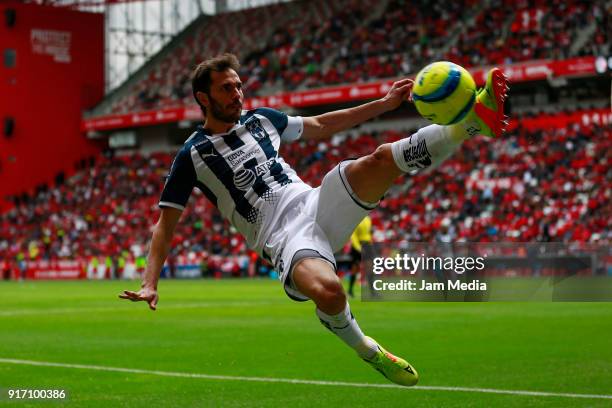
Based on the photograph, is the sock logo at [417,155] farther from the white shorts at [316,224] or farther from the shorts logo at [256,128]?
the shorts logo at [256,128]

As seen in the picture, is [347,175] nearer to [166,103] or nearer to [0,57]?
[166,103]

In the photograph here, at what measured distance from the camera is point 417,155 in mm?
6234

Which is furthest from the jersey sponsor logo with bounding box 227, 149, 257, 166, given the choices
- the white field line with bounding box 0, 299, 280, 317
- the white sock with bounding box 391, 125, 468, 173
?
the white field line with bounding box 0, 299, 280, 317

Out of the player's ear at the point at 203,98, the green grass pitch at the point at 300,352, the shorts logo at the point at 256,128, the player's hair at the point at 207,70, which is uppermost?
the player's hair at the point at 207,70

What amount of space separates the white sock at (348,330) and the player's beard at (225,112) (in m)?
1.54

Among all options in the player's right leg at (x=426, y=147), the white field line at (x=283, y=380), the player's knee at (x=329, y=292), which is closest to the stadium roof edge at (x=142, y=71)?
the white field line at (x=283, y=380)

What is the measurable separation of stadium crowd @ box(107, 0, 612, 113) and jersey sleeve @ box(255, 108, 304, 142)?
2989cm

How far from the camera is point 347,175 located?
6598 mm

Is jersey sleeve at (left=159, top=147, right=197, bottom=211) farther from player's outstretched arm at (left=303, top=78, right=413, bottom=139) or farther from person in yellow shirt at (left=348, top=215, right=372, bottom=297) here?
person in yellow shirt at (left=348, top=215, right=372, bottom=297)

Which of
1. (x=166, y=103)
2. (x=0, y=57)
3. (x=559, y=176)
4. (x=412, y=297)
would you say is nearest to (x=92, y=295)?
(x=412, y=297)

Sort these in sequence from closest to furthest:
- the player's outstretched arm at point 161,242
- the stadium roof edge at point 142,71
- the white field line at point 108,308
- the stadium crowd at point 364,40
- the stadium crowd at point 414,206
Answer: the player's outstretched arm at point 161,242 < the white field line at point 108,308 < the stadium crowd at point 414,206 < the stadium crowd at point 364,40 < the stadium roof edge at point 142,71

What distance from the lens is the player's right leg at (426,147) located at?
6.09m

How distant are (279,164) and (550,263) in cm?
1888

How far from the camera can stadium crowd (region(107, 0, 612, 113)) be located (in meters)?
38.4
